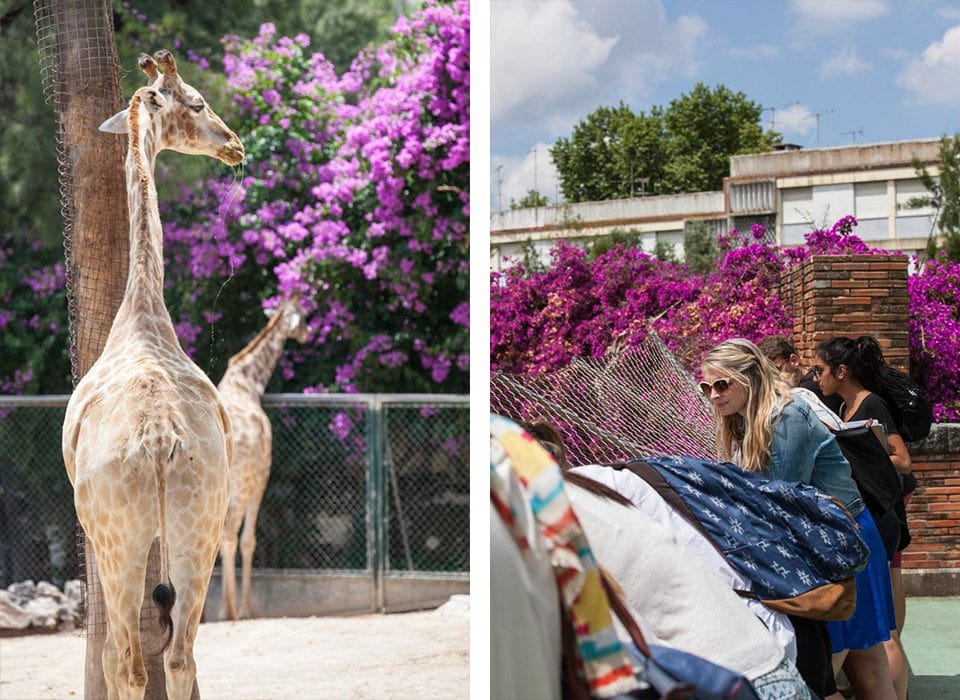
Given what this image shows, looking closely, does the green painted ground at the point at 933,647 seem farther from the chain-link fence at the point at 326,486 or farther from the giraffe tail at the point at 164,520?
the chain-link fence at the point at 326,486

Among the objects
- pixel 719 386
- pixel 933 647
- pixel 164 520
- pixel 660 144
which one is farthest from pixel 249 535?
pixel 719 386

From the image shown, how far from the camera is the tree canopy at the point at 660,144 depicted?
5.78 m

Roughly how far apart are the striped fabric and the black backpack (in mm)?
2012

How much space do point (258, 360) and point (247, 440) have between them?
1.84 feet

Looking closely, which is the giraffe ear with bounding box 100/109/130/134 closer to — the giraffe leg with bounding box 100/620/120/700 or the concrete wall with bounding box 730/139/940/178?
the giraffe leg with bounding box 100/620/120/700

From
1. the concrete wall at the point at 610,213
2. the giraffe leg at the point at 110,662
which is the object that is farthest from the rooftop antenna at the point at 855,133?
the giraffe leg at the point at 110,662

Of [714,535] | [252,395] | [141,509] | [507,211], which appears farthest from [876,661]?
[252,395]

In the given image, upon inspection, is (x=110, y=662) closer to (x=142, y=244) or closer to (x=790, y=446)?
(x=142, y=244)

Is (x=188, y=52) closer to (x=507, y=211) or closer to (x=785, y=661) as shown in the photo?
(x=507, y=211)

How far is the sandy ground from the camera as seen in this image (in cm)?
529

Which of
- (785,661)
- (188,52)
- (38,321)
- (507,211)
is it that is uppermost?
(188,52)

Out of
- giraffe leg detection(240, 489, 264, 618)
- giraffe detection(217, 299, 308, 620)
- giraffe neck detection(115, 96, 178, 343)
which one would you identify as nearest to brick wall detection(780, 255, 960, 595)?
giraffe neck detection(115, 96, 178, 343)

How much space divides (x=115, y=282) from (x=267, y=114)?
14.9ft

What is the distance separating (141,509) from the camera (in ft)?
9.18
